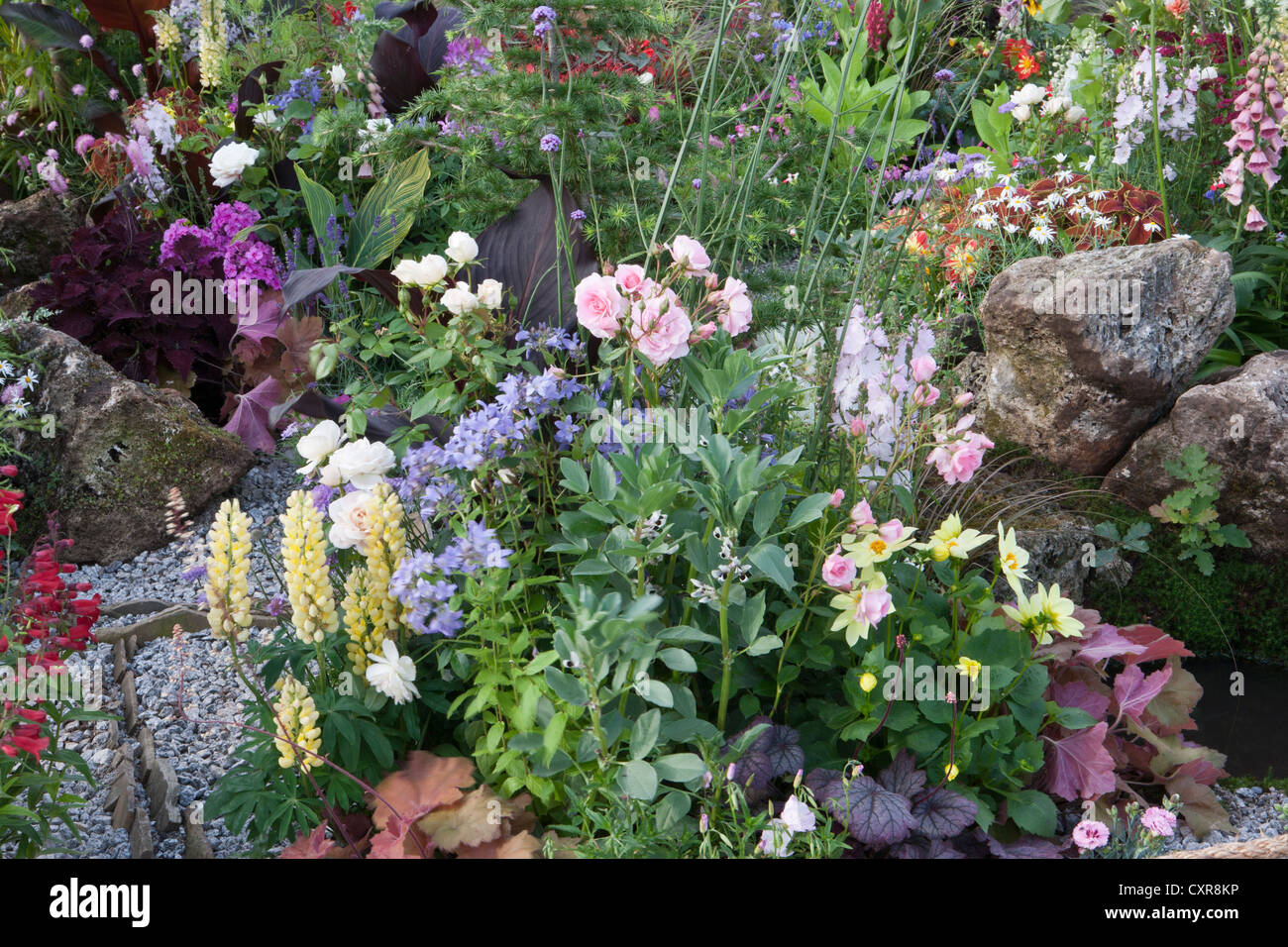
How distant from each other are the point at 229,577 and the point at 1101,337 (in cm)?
264

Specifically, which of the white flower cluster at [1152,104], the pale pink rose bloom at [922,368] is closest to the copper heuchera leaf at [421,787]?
the pale pink rose bloom at [922,368]

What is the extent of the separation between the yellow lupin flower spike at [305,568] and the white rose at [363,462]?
0.15 meters

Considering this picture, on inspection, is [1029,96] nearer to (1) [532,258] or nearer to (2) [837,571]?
(1) [532,258]

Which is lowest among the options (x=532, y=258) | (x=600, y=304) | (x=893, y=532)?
(x=893, y=532)

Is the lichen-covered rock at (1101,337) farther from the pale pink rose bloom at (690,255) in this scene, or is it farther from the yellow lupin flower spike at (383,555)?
→ the yellow lupin flower spike at (383,555)

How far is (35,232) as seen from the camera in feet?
13.2

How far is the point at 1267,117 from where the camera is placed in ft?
11.2

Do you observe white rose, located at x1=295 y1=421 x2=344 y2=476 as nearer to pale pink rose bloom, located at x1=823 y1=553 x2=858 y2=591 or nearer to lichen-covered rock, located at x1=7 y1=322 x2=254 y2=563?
pale pink rose bloom, located at x1=823 y1=553 x2=858 y2=591

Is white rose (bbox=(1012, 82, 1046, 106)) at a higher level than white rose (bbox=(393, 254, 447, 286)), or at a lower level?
higher

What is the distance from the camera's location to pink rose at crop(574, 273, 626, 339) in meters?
1.74

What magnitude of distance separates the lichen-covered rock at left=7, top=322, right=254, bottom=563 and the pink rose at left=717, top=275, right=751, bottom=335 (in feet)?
6.56

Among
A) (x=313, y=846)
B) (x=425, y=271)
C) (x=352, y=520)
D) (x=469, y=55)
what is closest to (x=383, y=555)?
(x=352, y=520)

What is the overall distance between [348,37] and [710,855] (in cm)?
386

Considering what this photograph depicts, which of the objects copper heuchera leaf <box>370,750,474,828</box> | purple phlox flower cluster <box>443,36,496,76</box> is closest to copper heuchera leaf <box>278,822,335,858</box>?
copper heuchera leaf <box>370,750,474,828</box>
